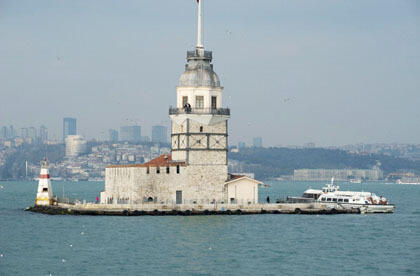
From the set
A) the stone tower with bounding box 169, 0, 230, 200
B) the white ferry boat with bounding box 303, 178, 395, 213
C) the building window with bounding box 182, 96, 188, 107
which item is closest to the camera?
the stone tower with bounding box 169, 0, 230, 200

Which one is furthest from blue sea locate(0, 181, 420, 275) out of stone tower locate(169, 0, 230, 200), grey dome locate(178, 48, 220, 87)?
grey dome locate(178, 48, 220, 87)

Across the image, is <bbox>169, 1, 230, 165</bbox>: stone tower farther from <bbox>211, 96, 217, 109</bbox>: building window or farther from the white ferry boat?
the white ferry boat

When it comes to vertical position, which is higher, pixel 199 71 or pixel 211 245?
pixel 199 71

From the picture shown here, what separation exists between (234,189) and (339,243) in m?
A: 18.1

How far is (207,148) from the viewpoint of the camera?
240ft

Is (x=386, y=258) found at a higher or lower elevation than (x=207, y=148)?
lower

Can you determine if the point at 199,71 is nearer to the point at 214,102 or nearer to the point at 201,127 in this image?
the point at 214,102

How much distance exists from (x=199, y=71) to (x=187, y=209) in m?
11.1

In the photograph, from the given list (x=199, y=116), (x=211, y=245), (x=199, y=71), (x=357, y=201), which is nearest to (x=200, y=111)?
(x=199, y=116)

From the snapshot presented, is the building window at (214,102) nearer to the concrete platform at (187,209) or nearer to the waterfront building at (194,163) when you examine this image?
the waterfront building at (194,163)

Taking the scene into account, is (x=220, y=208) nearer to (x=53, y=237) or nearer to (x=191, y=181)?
(x=191, y=181)

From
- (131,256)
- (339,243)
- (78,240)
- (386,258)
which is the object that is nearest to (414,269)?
(386,258)

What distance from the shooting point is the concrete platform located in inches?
2778

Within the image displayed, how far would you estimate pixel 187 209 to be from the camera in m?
70.7
